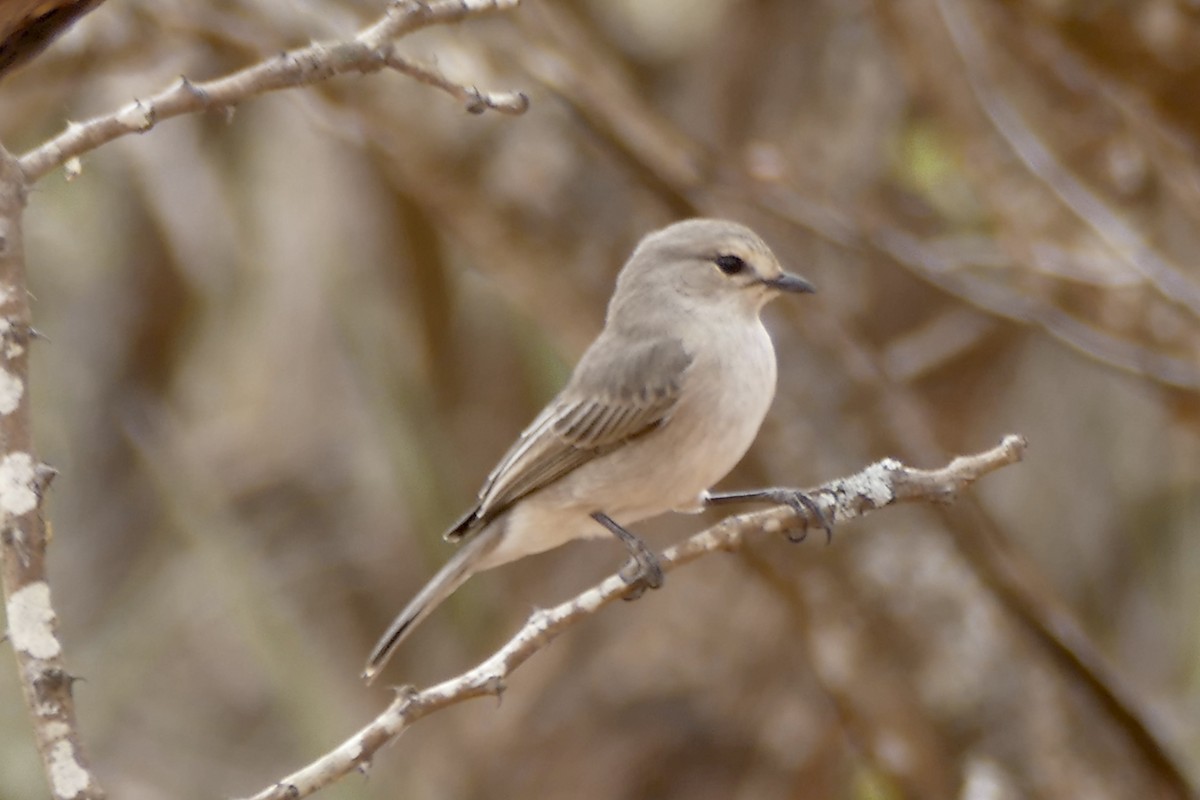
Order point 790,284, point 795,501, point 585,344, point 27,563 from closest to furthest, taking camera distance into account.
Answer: point 27,563 < point 795,501 < point 790,284 < point 585,344

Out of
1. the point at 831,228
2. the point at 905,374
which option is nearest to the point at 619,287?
the point at 831,228

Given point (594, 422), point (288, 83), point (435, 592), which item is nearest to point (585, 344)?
point (594, 422)

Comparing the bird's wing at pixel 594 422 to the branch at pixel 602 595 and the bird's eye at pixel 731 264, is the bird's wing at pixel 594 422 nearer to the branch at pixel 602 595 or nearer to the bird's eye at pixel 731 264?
the bird's eye at pixel 731 264

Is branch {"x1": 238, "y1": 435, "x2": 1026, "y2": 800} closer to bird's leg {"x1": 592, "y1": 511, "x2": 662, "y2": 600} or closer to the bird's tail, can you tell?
bird's leg {"x1": 592, "y1": 511, "x2": 662, "y2": 600}

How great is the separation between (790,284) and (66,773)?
2590 millimetres

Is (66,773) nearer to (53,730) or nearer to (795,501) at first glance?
(53,730)

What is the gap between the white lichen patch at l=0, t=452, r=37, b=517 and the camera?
7.13ft

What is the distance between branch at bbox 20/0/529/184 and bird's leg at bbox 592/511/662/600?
111 cm

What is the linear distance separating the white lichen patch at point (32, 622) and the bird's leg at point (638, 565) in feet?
4.37

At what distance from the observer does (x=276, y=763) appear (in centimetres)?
858

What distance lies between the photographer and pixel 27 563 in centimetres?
216

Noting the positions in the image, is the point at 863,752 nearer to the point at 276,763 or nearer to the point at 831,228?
the point at 831,228

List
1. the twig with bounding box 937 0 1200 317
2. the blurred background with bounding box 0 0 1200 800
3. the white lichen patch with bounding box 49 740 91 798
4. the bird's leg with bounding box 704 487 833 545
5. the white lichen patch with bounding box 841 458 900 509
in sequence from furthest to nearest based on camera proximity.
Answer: the blurred background with bounding box 0 0 1200 800, the twig with bounding box 937 0 1200 317, the bird's leg with bounding box 704 487 833 545, the white lichen patch with bounding box 841 458 900 509, the white lichen patch with bounding box 49 740 91 798

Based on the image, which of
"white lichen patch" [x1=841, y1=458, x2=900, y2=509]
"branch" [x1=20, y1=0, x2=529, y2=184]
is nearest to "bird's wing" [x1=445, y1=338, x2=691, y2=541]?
"white lichen patch" [x1=841, y1=458, x2=900, y2=509]
